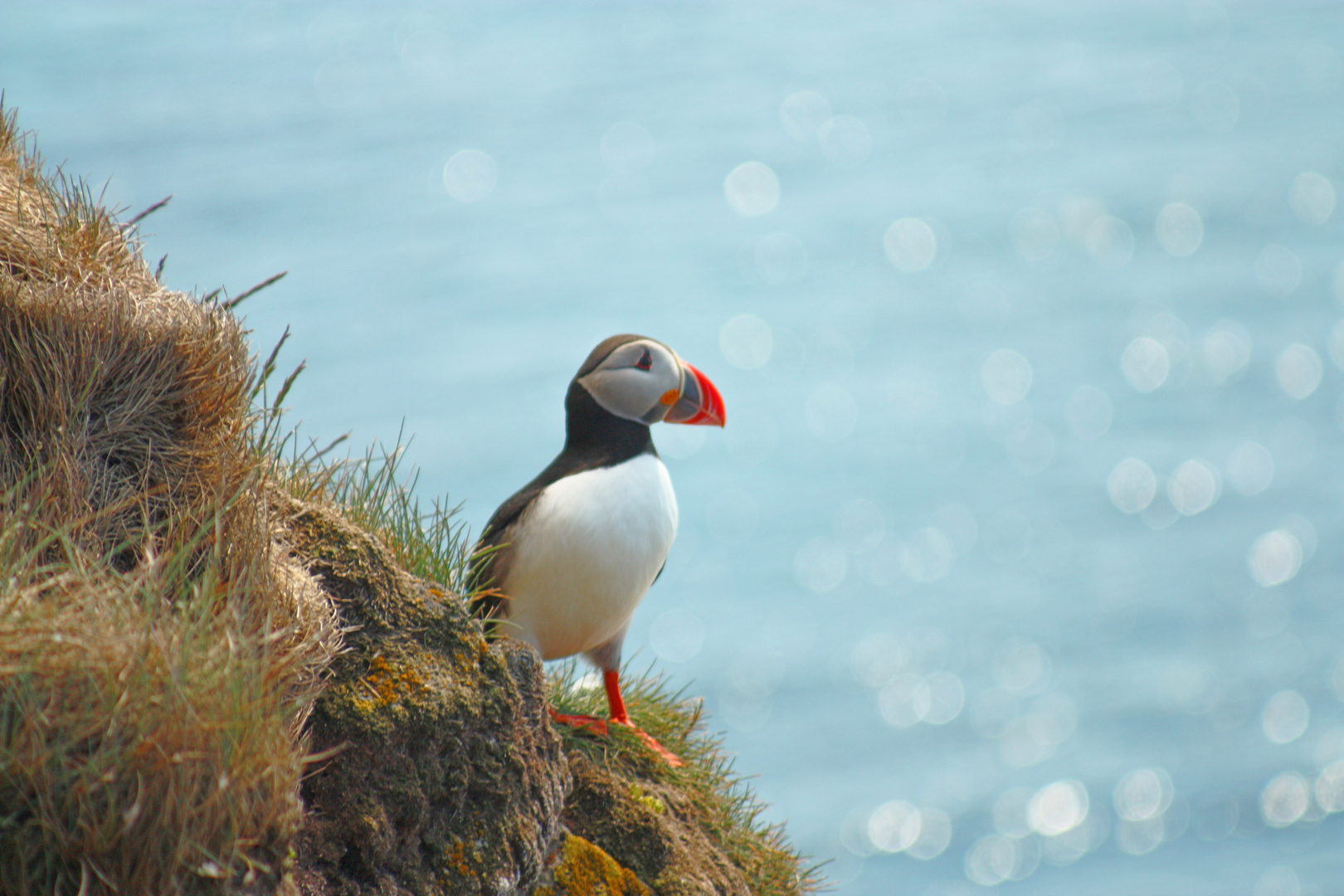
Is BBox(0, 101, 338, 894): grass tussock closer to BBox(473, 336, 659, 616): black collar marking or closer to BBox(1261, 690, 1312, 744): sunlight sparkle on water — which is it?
BBox(473, 336, 659, 616): black collar marking

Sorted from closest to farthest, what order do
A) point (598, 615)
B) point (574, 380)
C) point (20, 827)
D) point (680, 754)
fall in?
point (20, 827) < point (598, 615) < point (574, 380) < point (680, 754)

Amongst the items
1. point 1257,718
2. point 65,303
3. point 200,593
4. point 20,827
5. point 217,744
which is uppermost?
point 1257,718

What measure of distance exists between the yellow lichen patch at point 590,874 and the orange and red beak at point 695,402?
1.62 meters

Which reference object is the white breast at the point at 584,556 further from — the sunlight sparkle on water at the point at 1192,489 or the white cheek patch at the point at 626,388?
the sunlight sparkle on water at the point at 1192,489

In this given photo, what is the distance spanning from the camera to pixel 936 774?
2625 cm

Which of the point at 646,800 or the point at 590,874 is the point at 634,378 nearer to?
the point at 646,800

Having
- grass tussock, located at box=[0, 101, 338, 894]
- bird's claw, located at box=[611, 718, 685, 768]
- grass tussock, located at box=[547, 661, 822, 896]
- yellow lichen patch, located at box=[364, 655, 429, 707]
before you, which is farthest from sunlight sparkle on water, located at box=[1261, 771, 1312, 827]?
grass tussock, located at box=[0, 101, 338, 894]

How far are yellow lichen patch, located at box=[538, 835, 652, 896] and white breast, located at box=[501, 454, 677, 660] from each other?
799 millimetres

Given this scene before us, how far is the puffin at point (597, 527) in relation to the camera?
390cm

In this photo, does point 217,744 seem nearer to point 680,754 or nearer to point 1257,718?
point 680,754

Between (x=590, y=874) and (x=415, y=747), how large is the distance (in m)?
0.84

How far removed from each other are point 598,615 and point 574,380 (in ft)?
2.88

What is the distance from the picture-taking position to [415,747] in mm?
2787

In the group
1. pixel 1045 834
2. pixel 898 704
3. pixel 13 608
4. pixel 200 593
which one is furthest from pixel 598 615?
pixel 898 704
